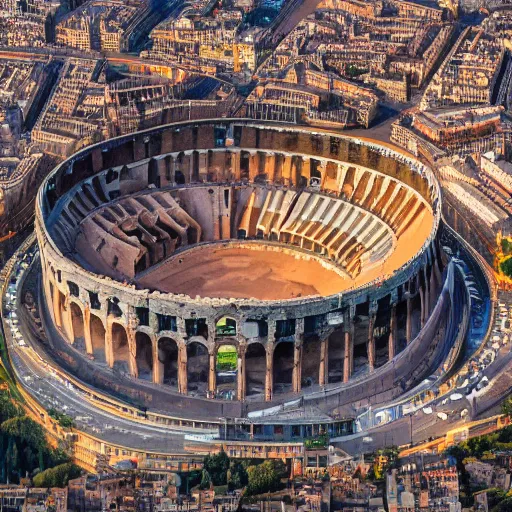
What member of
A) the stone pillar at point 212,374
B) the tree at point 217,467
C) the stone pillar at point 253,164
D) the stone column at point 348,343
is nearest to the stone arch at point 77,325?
the stone pillar at point 212,374

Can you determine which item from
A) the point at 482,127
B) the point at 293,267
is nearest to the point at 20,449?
the point at 293,267

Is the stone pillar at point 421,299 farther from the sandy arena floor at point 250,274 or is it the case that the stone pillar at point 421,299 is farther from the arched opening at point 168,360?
the arched opening at point 168,360

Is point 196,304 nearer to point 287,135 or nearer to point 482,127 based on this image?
point 287,135

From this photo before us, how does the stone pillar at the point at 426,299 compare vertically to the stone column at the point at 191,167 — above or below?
below

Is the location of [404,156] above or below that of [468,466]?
above

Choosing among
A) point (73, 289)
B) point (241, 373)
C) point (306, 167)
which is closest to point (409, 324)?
point (241, 373)

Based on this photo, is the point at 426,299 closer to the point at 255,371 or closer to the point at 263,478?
the point at 255,371
